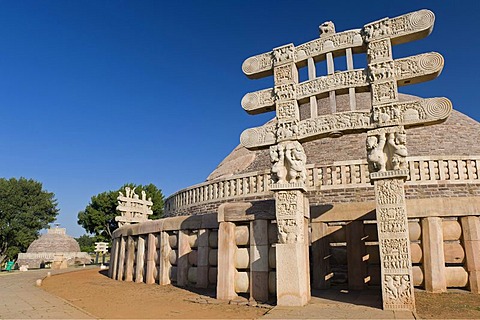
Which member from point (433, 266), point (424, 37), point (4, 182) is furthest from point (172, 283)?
point (4, 182)

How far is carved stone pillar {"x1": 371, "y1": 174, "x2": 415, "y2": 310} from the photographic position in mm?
6137

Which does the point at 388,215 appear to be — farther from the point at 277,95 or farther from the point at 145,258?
the point at 145,258

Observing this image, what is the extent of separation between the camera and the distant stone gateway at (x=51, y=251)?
35.2 metres

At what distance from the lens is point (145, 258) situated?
12.0m

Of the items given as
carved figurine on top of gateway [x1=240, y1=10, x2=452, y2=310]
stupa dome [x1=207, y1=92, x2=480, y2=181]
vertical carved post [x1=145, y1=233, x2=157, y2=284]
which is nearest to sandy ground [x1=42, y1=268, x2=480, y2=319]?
carved figurine on top of gateway [x1=240, y1=10, x2=452, y2=310]

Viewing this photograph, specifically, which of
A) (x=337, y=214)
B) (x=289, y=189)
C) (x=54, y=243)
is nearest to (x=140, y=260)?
(x=337, y=214)

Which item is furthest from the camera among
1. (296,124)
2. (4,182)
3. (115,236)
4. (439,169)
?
(4,182)

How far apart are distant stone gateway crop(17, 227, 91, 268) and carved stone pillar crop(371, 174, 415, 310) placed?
34.3 metres

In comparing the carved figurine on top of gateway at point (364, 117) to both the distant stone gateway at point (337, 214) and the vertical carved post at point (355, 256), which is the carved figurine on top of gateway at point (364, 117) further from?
the vertical carved post at point (355, 256)

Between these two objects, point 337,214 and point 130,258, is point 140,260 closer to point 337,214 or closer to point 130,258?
point 130,258

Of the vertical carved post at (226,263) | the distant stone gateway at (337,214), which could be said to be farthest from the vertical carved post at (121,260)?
the vertical carved post at (226,263)

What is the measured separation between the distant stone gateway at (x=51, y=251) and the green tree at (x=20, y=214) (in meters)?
3.27

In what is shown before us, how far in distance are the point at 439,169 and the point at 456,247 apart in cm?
633

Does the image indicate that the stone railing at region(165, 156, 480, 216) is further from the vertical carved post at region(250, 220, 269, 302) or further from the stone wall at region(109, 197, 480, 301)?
the vertical carved post at region(250, 220, 269, 302)
